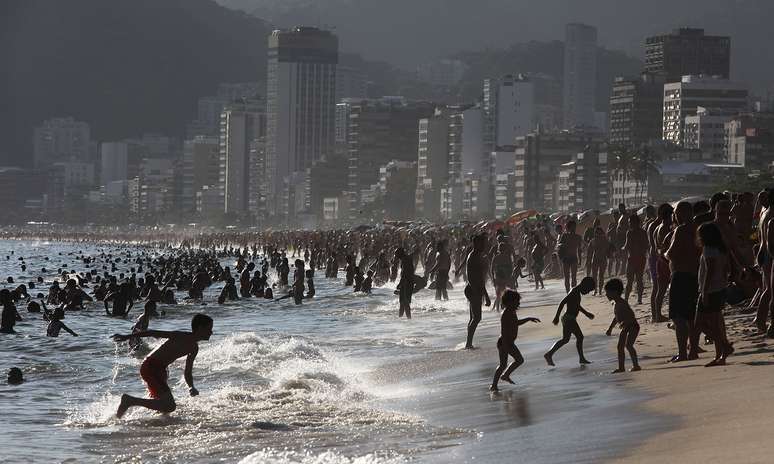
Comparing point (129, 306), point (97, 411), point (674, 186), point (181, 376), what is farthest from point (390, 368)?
point (674, 186)

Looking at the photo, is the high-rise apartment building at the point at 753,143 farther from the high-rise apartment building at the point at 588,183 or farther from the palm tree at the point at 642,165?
the palm tree at the point at 642,165

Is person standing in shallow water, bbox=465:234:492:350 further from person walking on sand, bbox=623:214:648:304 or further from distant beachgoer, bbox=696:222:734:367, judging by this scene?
distant beachgoer, bbox=696:222:734:367

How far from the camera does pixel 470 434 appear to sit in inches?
486

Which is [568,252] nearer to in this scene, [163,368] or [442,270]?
[442,270]

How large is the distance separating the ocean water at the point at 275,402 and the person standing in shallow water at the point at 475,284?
1.61 ft

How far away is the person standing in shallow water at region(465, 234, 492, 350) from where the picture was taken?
2016 cm

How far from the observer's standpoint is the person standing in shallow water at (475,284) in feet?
66.1

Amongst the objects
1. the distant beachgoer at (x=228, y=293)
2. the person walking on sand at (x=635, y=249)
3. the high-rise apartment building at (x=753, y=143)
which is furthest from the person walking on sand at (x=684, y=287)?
the high-rise apartment building at (x=753, y=143)

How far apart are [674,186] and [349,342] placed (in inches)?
5141

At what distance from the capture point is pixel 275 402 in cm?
1602

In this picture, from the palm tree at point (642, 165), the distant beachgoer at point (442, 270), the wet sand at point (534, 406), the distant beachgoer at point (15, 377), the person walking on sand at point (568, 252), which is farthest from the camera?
the palm tree at point (642, 165)

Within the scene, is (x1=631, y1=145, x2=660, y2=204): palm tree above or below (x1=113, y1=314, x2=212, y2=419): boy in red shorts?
above

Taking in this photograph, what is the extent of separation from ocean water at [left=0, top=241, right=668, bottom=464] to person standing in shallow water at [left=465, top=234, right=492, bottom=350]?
49cm

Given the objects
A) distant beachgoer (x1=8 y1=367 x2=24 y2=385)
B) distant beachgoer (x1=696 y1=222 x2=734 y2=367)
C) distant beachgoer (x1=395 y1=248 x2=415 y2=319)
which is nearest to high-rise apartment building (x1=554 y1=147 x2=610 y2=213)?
distant beachgoer (x1=395 y1=248 x2=415 y2=319)
